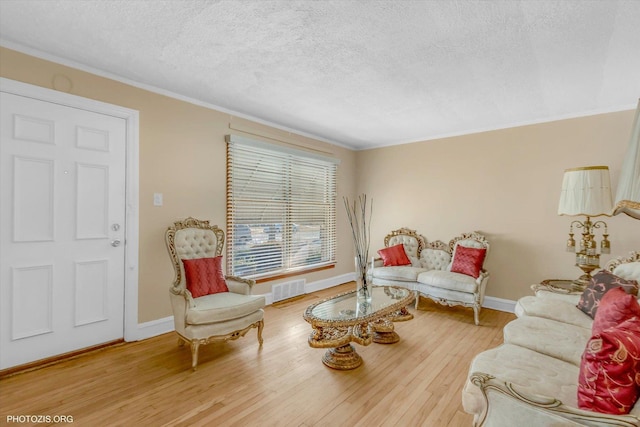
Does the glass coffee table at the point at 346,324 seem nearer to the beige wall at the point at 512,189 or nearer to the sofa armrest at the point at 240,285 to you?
the sofa armrest at the point at 240,285

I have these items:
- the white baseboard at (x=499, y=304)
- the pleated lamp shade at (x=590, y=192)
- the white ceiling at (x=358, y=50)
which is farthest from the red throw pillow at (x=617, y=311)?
the white baseboard at (x=499, y=304)

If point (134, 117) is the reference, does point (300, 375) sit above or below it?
below

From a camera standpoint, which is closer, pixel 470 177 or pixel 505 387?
pixel 505 387

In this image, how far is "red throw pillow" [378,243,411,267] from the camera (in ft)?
15.3

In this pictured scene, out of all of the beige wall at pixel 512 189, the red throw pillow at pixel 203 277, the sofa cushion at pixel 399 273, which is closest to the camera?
the red throw pillow at pixel 203 277

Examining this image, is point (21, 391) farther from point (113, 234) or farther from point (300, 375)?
point (300, 375)

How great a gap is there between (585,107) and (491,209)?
1596 millimetres

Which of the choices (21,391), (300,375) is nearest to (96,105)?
(21,391)

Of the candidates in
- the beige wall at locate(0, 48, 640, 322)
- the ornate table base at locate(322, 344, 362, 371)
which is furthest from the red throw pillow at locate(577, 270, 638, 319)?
the ornate table base at locate(322, 344, 362, 371)

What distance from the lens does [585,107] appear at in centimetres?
358

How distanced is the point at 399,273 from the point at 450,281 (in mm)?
729

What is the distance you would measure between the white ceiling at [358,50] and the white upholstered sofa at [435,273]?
2.00 metres

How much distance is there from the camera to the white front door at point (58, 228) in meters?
2.42

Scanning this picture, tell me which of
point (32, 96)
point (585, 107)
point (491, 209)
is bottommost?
point (491, 209)
